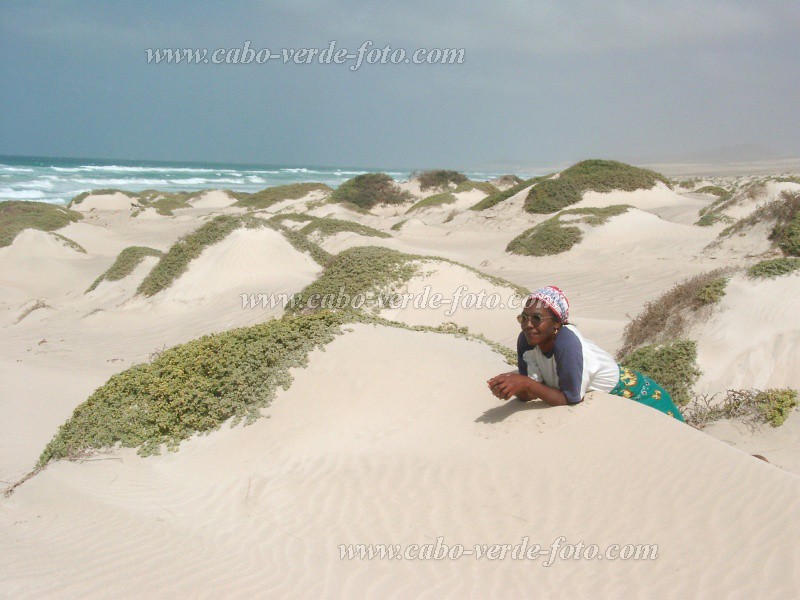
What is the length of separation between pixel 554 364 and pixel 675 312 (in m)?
5.58

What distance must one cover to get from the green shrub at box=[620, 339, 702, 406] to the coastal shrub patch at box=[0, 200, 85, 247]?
2336 cm

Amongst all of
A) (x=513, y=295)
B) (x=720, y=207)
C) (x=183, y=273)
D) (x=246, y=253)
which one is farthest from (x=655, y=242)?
(x=183, y=273)

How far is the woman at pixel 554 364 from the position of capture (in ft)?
13.9

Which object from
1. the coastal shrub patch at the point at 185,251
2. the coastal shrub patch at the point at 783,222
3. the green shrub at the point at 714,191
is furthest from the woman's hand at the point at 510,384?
the green shrub at the point at 714,191

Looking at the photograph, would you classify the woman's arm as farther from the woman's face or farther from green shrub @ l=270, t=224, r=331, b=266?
green shrub @ l=270, t=224, r=331, b=266

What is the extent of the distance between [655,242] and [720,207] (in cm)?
464

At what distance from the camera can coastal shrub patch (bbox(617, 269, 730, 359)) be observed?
888 cm

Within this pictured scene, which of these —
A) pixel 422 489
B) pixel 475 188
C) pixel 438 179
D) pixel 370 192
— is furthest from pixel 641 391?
pixel 438 179

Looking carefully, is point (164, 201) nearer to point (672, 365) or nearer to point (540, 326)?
point (672, 365)

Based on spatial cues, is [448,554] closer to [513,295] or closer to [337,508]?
[337,508]

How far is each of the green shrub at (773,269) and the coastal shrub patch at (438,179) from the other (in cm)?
3625

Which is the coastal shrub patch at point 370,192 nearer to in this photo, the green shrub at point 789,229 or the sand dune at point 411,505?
the green shrub at point 789,229

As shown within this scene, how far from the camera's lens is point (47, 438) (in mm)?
7922

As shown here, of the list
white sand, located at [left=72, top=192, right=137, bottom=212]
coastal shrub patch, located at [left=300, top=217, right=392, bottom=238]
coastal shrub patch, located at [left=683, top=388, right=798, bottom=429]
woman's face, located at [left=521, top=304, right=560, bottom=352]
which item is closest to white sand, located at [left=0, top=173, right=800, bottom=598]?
coastal shrub patch, located at [left=683, top=388, right=798, bottom=429]
